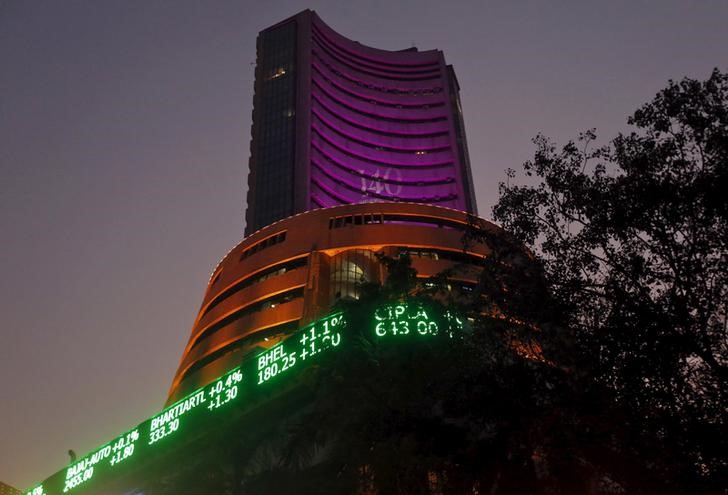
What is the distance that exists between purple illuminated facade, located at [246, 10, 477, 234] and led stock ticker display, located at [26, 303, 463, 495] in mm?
54117

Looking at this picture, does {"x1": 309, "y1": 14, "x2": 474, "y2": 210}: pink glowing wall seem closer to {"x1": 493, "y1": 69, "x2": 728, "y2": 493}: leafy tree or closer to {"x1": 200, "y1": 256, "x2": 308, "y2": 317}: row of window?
{"x1": 200, "y1": 256, "x2": 308, "y2": 317}: row of window

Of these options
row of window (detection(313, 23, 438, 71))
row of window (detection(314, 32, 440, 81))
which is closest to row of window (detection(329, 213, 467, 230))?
row of window (detection(314, 32, 440, 81))

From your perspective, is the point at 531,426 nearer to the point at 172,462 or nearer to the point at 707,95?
the point at 707,95

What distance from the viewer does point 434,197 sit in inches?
4240

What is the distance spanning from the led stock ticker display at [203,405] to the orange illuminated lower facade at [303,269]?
15.0 m

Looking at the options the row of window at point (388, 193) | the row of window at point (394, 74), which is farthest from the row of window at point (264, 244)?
the row of window at point (394, 74)

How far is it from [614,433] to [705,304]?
342 cm

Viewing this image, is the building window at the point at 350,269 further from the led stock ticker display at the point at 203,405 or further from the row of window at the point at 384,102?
the row of window at the point at 384,102

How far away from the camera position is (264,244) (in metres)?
60.2

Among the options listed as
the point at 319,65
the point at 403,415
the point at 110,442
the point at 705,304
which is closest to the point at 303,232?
the point at 110,442

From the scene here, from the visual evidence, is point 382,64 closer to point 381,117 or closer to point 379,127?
point 381,117

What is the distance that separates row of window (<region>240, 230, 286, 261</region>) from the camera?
194ft

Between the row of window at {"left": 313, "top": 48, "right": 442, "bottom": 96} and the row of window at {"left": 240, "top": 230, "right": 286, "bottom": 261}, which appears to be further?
the row of window at {"left": 313, "top": 48, "right": 442, "bottom": 96}

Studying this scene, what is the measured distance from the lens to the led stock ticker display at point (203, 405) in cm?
2920
